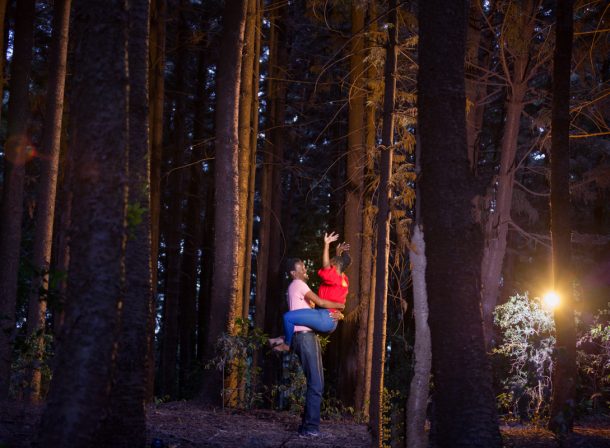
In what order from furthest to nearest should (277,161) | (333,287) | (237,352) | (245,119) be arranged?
(277,161), (245,119), (237,352), (333,287)

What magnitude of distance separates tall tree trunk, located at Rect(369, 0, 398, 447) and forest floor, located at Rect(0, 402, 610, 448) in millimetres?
633

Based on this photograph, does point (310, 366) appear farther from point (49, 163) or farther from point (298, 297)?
point (49, 163)

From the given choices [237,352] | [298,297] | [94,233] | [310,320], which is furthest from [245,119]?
[94,233]

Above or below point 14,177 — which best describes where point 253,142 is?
above

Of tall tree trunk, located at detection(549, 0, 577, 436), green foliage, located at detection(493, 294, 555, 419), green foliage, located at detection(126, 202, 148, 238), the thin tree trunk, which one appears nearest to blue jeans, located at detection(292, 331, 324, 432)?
the thin tree trunk

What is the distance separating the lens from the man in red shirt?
10.2 meters

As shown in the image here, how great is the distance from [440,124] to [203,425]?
5645 millimetres

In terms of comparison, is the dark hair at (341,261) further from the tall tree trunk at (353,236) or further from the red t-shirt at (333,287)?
the tall tree trunk at (353,236)

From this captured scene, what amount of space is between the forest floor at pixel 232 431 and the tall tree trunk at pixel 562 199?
2.95 feet

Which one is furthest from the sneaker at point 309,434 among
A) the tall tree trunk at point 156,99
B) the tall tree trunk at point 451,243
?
the tall tree trunk at point 156,99

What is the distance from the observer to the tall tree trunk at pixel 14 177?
13.9 metres

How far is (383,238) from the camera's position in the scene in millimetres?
11398

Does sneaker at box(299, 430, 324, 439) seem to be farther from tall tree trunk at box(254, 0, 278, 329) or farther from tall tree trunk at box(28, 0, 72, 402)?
tall tree trunk at box(254, 0, 278, 329)

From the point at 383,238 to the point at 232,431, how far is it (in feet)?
A: 11.7
